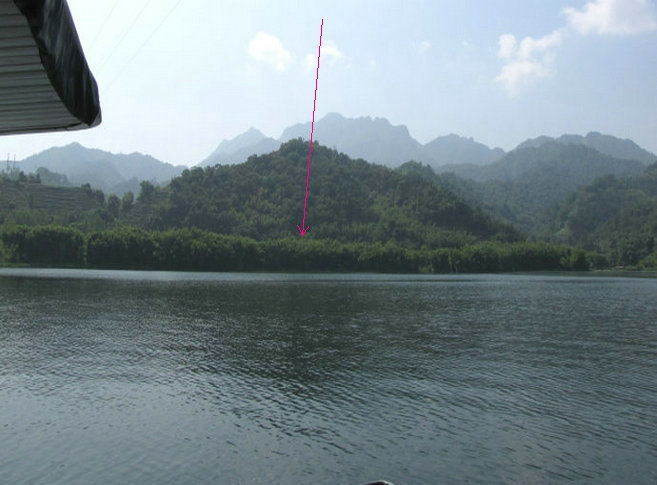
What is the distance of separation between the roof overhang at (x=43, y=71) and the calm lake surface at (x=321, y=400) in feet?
34.3

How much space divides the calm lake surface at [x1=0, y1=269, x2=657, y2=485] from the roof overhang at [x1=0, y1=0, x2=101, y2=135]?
10456 mm

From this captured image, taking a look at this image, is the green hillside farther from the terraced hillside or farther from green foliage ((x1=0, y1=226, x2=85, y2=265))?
green foliage ((x1=0, y1=226, x2=85, y2=265))

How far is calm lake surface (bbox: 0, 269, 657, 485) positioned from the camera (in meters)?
13.9

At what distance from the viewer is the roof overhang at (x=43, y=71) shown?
336 cm

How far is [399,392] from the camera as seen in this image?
21.0 metres

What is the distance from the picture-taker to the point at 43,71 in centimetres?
418

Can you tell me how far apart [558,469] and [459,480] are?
290cm

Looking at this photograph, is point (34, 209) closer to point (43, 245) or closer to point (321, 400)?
point (43, 245)

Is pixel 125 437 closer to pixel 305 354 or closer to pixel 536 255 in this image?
pixel 305 354

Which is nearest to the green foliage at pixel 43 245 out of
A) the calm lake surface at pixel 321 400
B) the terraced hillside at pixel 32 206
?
the terraced hillside at pixel 32 206

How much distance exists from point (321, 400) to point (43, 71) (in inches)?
682

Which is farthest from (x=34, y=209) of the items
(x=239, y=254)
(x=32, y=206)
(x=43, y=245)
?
(x=239, y=254)

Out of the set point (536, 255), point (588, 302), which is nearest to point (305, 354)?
point (588, 302)

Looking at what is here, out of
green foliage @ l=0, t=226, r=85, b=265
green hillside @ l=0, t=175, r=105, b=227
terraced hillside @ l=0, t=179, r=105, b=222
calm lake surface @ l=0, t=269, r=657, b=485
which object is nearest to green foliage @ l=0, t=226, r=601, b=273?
green foliage @ l=0, t=226, r=85, b=265
